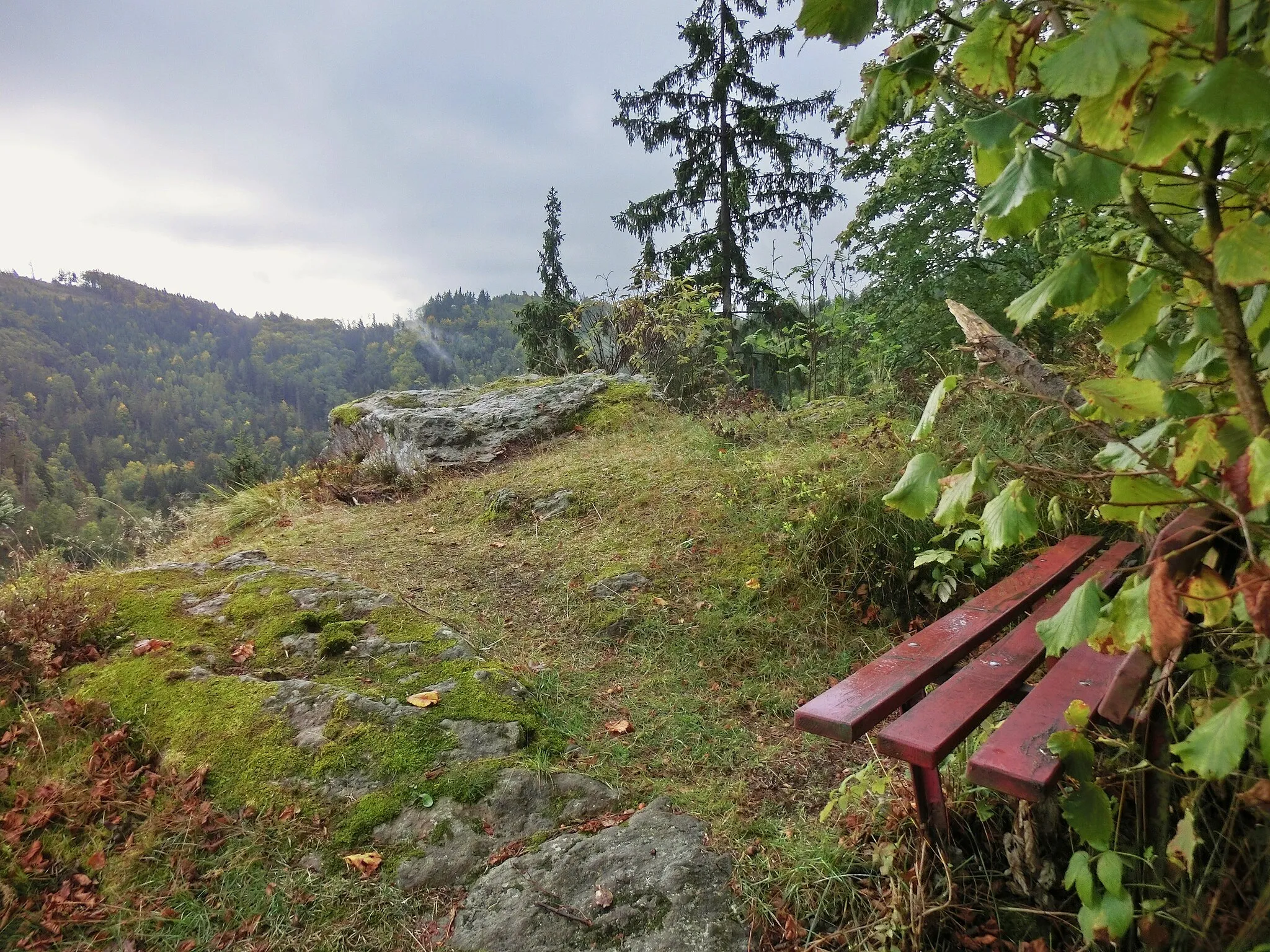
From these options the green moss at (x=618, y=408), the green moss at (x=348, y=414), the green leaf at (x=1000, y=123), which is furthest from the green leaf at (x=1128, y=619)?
the green moss at (x=348, y=414)

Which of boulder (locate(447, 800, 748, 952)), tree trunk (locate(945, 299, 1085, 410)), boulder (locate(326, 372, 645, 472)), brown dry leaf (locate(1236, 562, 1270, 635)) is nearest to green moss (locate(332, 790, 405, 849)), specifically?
boulder (locate(447, 800, 748, 952))

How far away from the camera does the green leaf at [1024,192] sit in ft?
2.37

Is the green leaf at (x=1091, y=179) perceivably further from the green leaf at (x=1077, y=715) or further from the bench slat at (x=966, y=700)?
the green leaf at (x=1077, y=715)

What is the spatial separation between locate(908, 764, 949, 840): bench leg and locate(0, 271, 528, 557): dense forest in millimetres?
52542

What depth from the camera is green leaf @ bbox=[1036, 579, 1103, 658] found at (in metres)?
0.85

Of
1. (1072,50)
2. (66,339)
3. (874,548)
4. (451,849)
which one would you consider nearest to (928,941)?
(451,849)

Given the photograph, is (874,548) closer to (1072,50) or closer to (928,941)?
(928,941)

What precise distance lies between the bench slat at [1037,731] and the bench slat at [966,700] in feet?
0.24

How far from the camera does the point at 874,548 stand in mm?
3475

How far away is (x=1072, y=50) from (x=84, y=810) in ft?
9.76

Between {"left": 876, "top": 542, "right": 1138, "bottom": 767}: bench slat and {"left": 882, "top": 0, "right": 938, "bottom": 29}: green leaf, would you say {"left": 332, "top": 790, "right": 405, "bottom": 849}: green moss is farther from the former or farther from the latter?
{"left": 882, "top": 0, "right": 938, "bottom": 29}: green leaf

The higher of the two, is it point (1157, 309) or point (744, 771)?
point (1157, 309)

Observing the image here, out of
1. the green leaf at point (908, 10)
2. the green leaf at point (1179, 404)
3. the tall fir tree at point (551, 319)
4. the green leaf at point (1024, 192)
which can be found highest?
the tall fir tree at point (551, 319)

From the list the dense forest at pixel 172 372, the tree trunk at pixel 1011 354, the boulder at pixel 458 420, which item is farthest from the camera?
the dense forest at pixel 172 372
